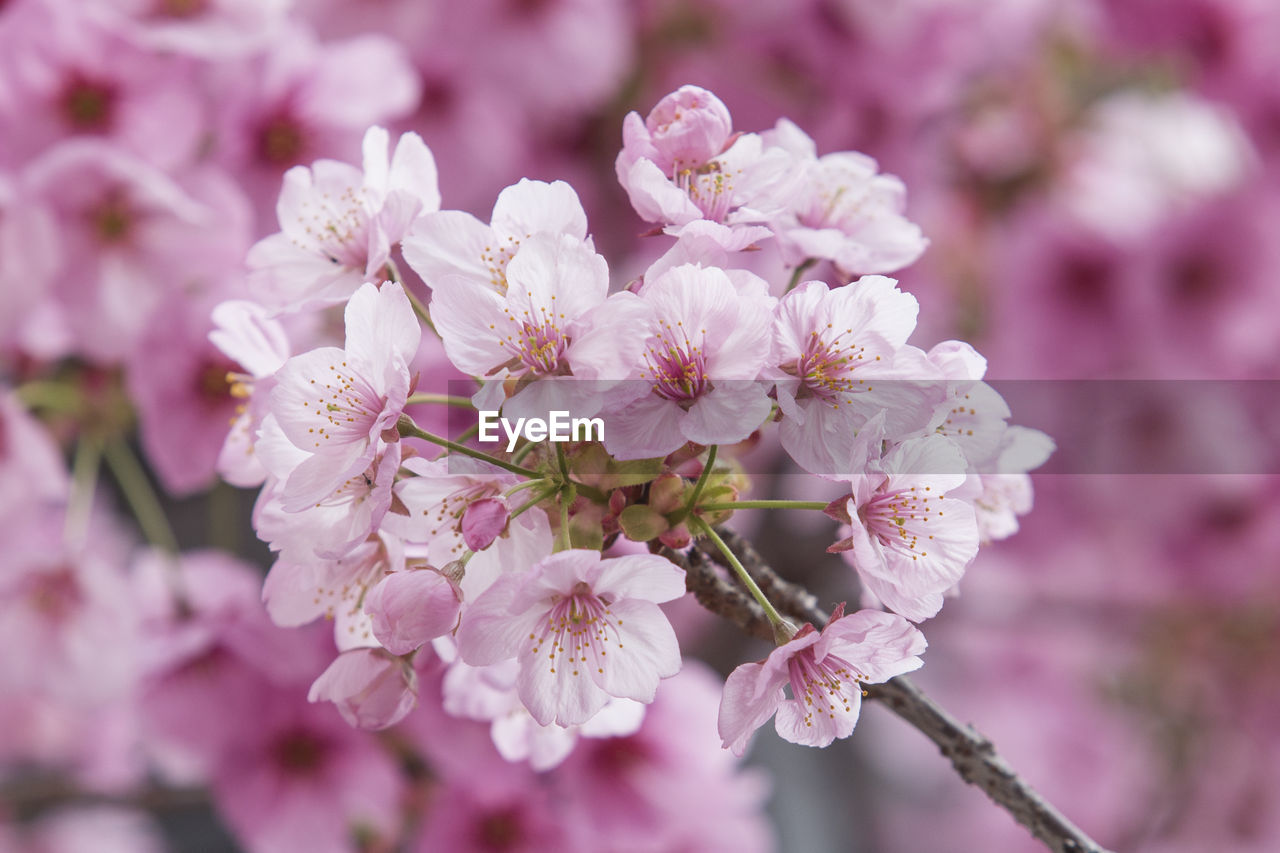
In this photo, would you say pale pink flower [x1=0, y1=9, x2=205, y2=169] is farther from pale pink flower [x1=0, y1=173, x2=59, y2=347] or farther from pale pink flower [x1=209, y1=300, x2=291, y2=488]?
pale pink flower [x1=209, y1=300, x2=291, y2=488]

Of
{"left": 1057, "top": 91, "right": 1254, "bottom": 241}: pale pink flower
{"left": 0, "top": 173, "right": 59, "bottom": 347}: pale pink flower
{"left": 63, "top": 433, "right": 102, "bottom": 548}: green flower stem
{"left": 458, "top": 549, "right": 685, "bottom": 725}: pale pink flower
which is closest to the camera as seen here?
{"left": 458, "top": 549, "right": 685, "bottom": 725}: pale pink flower

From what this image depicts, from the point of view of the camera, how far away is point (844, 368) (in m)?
0.27

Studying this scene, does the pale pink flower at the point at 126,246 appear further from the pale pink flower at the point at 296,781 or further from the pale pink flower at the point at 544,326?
the pale pink flower at the point at 544,326

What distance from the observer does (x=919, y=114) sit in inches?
35.5

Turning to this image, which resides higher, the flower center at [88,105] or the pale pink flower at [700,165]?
the pale pink flower at [700,165]

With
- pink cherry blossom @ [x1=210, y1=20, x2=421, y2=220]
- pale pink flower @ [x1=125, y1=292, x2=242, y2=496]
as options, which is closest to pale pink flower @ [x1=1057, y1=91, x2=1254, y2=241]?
pink cherry blossom @ [x1=210, y1=20, x2=421, y2=220]

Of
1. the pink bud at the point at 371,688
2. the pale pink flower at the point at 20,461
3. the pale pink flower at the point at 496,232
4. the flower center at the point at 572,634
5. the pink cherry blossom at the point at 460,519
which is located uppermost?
the pale pink flower at the point at 496,232

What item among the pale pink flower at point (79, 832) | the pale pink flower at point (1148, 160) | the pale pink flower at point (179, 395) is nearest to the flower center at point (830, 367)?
the pale pink flower at point (179, 395)

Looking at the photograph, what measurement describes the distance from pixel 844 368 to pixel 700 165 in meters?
0.07

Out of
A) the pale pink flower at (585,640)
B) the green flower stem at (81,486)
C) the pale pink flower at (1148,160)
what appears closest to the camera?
the pale pink flower at (585,640)

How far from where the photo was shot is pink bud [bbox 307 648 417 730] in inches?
11.4

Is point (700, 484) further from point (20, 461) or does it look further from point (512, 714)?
point (20, 461)

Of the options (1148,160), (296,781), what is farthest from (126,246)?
(1148,160)

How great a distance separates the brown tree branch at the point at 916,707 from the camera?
11.8 inches
